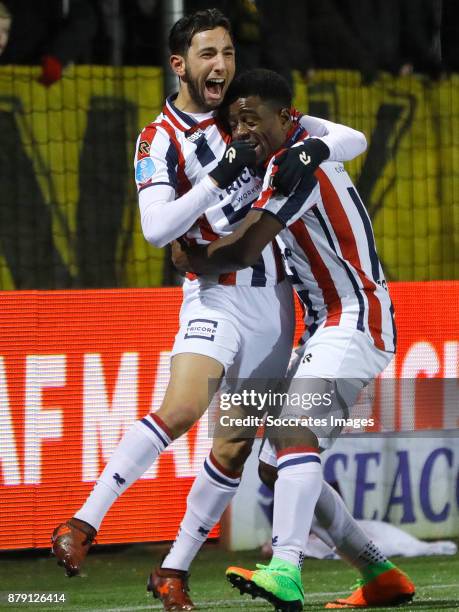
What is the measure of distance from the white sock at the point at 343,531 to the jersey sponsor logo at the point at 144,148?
130cm

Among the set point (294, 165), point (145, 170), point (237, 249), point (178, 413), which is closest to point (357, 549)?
point (178, 413)

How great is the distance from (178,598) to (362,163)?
3.92 metres

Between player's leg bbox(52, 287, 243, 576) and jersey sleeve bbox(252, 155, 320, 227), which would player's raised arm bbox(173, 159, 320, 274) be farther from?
player's leg bbox(52, 287, 243, 576)

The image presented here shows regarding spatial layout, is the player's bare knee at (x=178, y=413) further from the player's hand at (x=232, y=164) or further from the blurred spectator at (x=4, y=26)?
the blurred spectator at (x=4, y=26)

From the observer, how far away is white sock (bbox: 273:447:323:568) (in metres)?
4.53

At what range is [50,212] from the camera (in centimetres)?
753

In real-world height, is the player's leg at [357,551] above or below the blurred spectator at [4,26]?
below

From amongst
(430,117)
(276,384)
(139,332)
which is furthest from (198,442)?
(430,117)

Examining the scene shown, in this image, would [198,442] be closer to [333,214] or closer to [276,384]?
[276,384]

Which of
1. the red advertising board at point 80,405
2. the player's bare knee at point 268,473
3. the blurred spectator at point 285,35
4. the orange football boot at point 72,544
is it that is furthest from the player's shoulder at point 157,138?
the blurred spectator at point 285,35

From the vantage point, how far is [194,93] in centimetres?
511

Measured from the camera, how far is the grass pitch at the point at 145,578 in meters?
5.29

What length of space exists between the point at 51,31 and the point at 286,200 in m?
3.76

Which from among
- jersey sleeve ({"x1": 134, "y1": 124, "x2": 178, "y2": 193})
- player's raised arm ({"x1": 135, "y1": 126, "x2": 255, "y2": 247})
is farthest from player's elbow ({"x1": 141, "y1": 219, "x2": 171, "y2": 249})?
jersey sleeve ({"x1": 134, "y1": 124, "x2": 178, "y2": 193})
